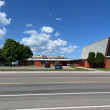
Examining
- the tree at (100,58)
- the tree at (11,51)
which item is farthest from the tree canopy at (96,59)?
the tree at (11,51)

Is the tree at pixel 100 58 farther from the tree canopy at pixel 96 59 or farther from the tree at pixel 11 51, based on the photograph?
the tree at pixel 11 51

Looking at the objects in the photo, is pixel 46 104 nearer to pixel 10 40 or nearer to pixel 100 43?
pixel 100 43

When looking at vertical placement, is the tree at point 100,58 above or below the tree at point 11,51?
below

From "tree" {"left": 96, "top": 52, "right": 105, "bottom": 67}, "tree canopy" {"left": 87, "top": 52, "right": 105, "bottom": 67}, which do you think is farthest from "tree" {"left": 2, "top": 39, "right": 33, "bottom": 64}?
"tree" {"left": 96, "top": 52, "right": 105, "bottom": 67}

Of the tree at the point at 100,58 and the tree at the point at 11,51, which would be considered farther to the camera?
the tree at the point at 11,51

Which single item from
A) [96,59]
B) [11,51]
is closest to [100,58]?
[96,59]

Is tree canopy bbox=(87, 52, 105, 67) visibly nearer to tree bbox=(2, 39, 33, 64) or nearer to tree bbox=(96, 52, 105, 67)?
tree bbox=(96, 52, 105, 67)

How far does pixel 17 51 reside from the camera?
194 ft

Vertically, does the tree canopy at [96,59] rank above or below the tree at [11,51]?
below

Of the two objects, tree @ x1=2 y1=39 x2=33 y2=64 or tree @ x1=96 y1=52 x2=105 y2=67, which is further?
tree @ x1=2 y1=39 x2=33 y2=64

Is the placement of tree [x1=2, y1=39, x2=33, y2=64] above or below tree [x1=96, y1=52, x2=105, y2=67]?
above

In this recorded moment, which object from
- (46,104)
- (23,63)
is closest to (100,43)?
(23,63)

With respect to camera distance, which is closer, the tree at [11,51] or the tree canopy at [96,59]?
the tree canopy at [96,59]

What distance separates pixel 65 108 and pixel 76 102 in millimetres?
869
